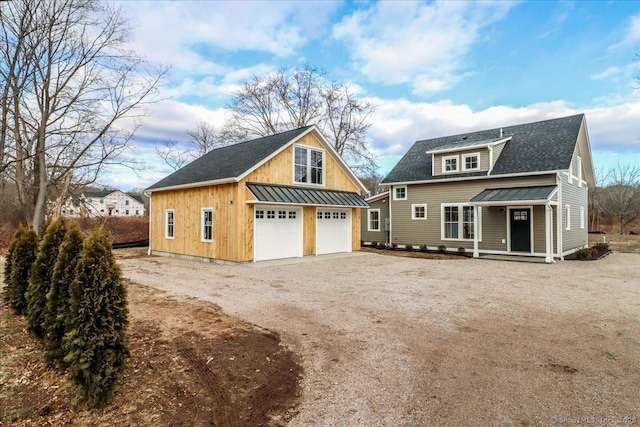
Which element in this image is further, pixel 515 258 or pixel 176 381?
pixel 515 258

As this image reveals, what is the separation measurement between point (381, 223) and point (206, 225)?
1030cm

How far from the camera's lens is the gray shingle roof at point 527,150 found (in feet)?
46.5

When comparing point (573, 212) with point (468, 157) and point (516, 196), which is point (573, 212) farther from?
point (468, 157)

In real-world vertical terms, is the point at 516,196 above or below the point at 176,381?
above

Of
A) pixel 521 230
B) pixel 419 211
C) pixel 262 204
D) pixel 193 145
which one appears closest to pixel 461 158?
pixel 419 211

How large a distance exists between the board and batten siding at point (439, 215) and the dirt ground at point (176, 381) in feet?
43.6

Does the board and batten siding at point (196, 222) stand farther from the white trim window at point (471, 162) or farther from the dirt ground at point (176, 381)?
the white trim window at point (471, 162)

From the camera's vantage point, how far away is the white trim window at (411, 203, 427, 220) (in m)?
17.6

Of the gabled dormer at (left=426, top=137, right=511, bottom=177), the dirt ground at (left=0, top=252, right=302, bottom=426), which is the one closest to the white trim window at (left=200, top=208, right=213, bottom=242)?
the dirt ground at (left=0, top=252, right=302, bottom=426)

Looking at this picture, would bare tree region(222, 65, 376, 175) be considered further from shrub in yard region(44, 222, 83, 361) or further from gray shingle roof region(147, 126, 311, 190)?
shrub in yard region(44, 222, 83, 361)

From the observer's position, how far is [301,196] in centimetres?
1363

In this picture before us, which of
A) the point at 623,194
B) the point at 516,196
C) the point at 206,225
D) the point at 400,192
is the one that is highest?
the point at 623,194

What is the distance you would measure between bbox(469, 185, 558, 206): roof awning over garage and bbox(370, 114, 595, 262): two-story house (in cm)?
3

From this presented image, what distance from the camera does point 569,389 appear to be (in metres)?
3.37
